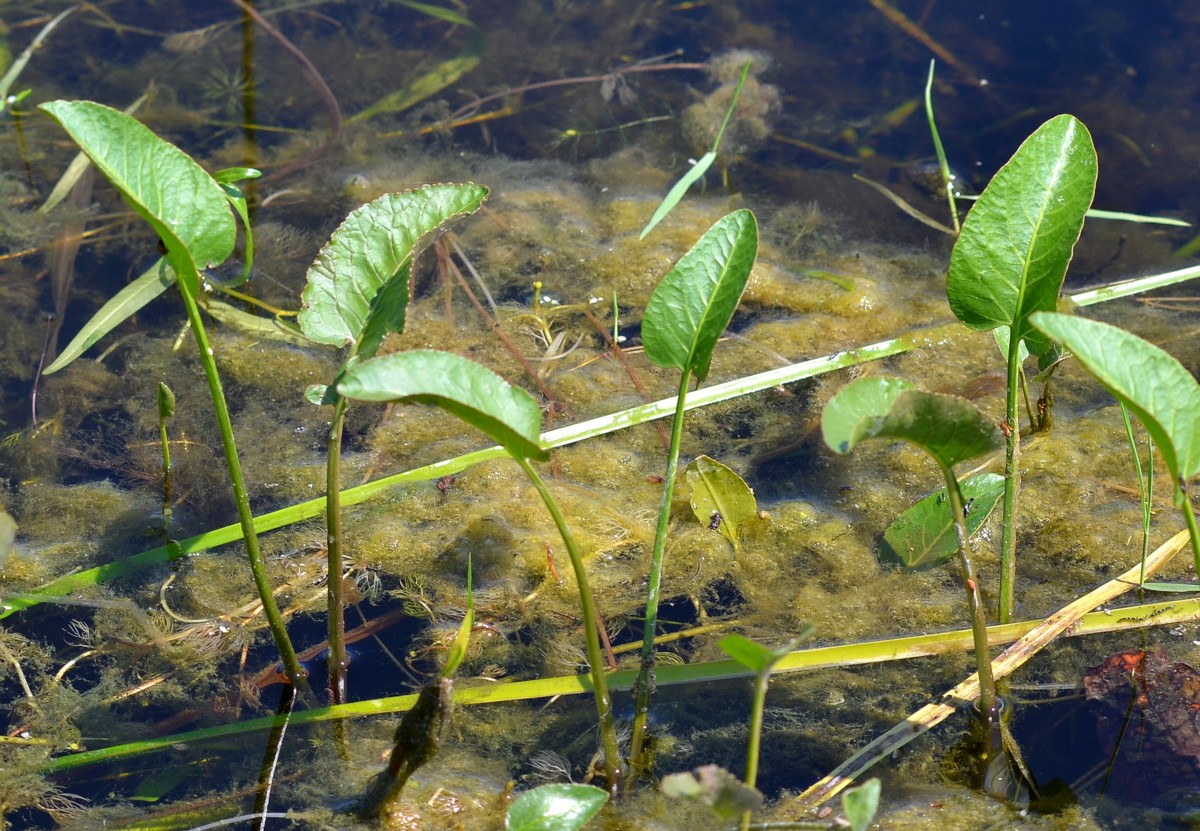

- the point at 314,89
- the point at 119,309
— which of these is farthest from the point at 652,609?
the point at 314,89

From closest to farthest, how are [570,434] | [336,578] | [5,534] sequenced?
[5,534], [336,578], [570,434]

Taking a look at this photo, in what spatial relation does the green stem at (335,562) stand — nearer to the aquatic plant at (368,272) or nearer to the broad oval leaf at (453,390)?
the aquatic plant at (368,272)

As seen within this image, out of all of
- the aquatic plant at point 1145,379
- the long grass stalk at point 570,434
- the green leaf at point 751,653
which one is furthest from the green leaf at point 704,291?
the long grass stalk at point 570,434

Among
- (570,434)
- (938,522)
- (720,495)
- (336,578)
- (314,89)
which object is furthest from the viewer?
(314,89)

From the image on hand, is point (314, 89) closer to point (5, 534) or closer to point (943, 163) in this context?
point (943, 163)

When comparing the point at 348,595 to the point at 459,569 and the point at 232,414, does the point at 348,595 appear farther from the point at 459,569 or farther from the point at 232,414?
the point at 232,414

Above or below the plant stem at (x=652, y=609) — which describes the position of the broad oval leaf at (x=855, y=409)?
Answer: above
